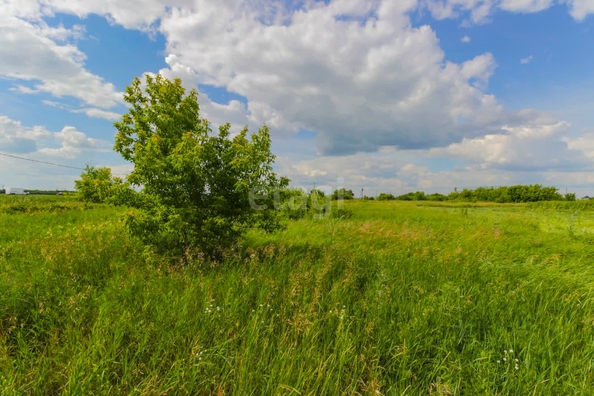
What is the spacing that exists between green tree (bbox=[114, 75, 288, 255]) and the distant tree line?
60.0 meters

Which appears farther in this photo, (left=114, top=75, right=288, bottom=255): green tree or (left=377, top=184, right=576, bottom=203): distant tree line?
(left=377, top=184, right=576, bottom=203): distant tree line

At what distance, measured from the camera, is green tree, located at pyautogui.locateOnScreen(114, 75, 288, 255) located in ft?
15.6

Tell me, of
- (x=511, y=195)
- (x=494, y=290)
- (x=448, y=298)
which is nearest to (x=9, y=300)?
(x=448, y=298)

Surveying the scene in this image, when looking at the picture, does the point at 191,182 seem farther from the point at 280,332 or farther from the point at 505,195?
the point at 505,195

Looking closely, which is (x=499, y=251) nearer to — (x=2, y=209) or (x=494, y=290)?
(x=494, y=290)

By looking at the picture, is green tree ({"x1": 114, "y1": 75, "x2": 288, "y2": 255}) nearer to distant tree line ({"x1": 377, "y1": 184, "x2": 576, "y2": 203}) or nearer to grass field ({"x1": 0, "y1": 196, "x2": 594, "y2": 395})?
grass field ({"x1": 0, "y1": 196, "x2": 594, "y2": 395})

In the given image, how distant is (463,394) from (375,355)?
2.65 ft

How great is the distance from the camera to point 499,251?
7590mm

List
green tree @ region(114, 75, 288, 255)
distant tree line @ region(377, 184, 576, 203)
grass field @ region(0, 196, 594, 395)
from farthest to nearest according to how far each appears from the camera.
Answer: distant tree line @ region(377, 184, 576, 203), green tree @ region(114, 75, 288, 255), grass field @ region(0, 196, 594, 395)

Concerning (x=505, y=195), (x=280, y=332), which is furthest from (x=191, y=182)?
(x=505, y=195)

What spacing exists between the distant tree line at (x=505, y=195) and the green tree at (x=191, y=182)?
197 ft

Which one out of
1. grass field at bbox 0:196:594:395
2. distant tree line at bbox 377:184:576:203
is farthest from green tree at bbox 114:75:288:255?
distant tree line at bbox 377:184:576:203

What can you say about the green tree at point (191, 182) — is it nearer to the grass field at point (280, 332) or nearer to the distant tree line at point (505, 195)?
the grass field at point (280, 332)

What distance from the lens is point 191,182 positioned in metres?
→ 5.05
